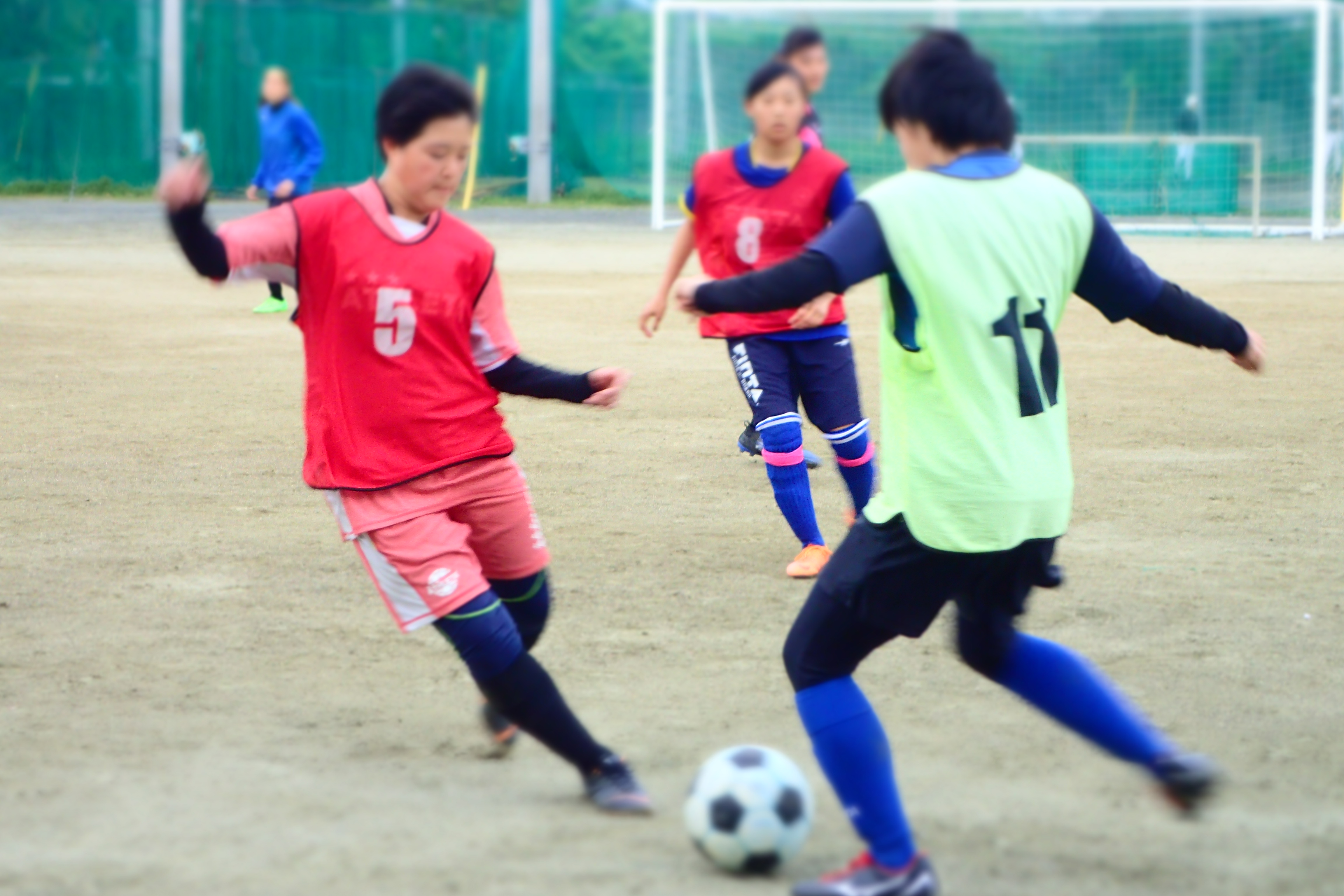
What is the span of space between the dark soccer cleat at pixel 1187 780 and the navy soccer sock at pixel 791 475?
266 centimetres

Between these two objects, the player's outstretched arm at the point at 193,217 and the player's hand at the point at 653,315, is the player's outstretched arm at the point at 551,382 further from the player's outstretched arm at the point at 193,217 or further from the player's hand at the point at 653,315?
the player's hand at the point at 653,315

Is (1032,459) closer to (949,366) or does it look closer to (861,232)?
(949,366)

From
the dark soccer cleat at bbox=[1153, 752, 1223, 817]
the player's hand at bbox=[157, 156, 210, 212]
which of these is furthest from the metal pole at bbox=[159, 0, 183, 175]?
the dark soccer cleat at bbox=[1153, 752, 1223, 817]

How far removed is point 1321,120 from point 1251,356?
1880 centimetres

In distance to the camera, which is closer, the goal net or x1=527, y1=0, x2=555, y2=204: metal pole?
the goal net

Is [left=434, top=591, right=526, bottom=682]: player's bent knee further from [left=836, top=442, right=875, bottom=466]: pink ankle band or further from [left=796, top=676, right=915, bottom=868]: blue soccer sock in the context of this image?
[left=836, top=442, right=875, bottom=466]: pink ankle band

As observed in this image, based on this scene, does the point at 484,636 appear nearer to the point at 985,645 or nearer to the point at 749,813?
the point at 749,813

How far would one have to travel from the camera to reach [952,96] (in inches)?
118

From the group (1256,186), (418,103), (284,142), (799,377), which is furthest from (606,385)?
(1256,186)

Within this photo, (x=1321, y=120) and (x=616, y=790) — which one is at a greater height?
(x=1321, y=120)

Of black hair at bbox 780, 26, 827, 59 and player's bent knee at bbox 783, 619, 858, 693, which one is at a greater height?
black hair at bbox 780, 26, 827, 59

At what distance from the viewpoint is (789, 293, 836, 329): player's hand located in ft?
17.8

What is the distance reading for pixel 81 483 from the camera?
691 centimetres

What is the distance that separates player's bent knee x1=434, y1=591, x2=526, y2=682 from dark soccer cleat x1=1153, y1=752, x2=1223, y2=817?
132cm
